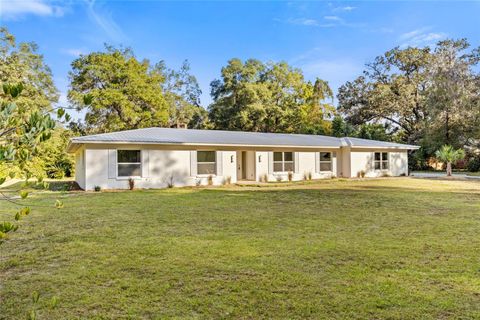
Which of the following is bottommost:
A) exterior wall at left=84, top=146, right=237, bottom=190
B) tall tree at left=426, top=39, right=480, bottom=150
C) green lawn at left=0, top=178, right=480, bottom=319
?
green lawn at left=0, top=178, right=480, bottom=319

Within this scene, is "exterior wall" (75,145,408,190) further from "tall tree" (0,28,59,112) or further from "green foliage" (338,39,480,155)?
"tall tree" (0,28,59,112)

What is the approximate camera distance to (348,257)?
517 cm

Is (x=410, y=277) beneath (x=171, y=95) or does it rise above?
beneath

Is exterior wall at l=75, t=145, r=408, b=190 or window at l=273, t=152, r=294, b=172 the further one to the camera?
window at l=273, t=152, r=294, b=172

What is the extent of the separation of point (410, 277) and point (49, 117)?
4507mm

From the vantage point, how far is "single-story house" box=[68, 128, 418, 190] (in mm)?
15742

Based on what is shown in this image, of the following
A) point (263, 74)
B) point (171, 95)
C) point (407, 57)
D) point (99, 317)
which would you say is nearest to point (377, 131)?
point (407, 57)

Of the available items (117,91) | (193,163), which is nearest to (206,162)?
(193,163)

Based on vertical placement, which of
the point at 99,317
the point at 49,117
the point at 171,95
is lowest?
the point at 99,317

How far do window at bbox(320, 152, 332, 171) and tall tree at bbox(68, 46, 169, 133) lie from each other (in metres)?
16.7

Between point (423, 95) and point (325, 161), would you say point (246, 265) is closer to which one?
point (325, 161)

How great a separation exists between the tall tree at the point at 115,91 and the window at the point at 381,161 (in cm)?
1950

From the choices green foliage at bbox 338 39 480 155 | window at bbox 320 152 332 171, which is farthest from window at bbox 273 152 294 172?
green foliage at bbox 338 39 480 155

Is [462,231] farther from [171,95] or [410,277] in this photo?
[171,95]
